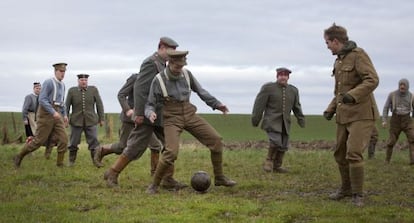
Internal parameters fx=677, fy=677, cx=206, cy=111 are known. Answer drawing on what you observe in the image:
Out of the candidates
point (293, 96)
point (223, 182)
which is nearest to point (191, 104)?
point (223, 182)

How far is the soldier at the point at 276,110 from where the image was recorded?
1511 centimetres

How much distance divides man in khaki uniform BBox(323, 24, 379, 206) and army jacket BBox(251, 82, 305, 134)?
4.99 meters

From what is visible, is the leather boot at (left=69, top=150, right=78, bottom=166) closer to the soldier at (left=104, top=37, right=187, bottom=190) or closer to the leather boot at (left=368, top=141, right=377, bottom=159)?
the soldier at (left=104, top=37, right=187, bottom=190)

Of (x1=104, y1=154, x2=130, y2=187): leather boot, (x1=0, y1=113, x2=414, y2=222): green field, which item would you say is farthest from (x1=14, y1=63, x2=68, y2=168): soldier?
(x1=104, y1=154, x2=130, y2=187): leather boot

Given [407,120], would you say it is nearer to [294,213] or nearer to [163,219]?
[294,213]

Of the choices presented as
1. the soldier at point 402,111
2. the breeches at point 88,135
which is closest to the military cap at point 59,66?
the breeches at point 88,135

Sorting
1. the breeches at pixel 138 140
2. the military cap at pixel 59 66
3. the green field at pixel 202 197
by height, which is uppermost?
the military cap at pixel 59 66

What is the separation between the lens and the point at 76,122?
16.6 m

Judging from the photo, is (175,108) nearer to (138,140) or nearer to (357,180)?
(138,140)

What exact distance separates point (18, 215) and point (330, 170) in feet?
27.7

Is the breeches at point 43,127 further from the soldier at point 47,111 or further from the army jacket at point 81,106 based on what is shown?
the army jacket at point 81,106

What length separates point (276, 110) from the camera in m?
15.1

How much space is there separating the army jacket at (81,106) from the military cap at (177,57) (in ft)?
22.1

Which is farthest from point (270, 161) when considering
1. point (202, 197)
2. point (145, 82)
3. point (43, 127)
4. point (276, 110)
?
point (202, 197)
